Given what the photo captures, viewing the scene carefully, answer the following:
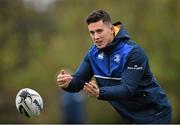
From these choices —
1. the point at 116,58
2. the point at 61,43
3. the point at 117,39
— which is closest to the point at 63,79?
the point at 116,58

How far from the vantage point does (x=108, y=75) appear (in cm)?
854

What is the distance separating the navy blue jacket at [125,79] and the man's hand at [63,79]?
0.19 meters

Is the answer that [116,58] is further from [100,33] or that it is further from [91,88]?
[91,88]

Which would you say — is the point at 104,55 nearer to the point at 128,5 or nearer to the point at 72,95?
the point at 72,95

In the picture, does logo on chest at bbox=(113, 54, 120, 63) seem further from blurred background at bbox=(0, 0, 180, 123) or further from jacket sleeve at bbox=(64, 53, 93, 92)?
blurred background at bbox=(0, 0, 180, 123)

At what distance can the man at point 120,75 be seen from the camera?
324 inches

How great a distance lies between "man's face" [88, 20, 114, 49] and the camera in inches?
332

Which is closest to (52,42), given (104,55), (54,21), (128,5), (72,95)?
(54,21)

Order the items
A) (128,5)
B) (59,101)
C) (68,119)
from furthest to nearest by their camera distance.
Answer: (128,5) < (59,101) < (68,119)

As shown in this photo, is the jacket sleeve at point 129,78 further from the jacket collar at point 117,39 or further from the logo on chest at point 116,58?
the jacket collar at point 117,39

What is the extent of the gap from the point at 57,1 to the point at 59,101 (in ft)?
16.0

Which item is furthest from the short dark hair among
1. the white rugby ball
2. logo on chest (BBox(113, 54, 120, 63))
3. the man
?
the white rugby ball

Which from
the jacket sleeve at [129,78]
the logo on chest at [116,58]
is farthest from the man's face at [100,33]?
the jacket sleeve at [129,78]

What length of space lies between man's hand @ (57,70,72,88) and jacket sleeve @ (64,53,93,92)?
0.20 meters
